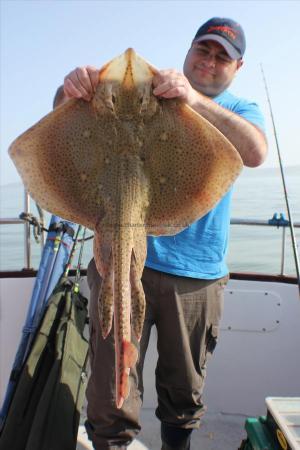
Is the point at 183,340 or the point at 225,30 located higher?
the point at 225,30

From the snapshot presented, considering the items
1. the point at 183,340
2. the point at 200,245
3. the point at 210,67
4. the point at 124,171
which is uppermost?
the point at 210,67

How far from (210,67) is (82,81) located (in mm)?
1346

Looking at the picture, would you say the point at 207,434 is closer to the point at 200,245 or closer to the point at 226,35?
the point at 200,245

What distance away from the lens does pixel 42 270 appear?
3.65 m

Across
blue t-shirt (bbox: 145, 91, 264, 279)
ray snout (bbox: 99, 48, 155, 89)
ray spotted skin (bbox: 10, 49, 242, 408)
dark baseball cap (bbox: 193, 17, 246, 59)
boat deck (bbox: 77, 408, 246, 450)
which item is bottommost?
boat deck (bbox: 77, 408, 246, 450)

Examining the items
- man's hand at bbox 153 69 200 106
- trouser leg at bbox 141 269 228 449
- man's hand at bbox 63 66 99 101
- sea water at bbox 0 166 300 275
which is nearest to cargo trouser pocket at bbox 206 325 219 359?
trouser leg at bbox 141 269 228 449

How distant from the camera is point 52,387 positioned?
2.95 meters

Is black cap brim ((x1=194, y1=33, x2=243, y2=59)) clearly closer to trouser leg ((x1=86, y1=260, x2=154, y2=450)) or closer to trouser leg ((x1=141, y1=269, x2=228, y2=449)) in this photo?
trouser leg ((x1=141, y1=269, x2=228, y2=449))

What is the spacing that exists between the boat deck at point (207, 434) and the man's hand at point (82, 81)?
276 centimetres

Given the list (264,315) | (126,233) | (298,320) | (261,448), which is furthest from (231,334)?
(126,233)

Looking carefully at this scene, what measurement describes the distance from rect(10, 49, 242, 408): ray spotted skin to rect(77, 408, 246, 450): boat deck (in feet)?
6.76

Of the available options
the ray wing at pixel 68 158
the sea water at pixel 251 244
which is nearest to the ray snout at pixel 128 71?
the ray wing at pixel 68 158

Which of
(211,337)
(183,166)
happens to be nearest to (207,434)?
(211,337)

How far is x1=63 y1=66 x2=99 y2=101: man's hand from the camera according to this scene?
1.72 m
